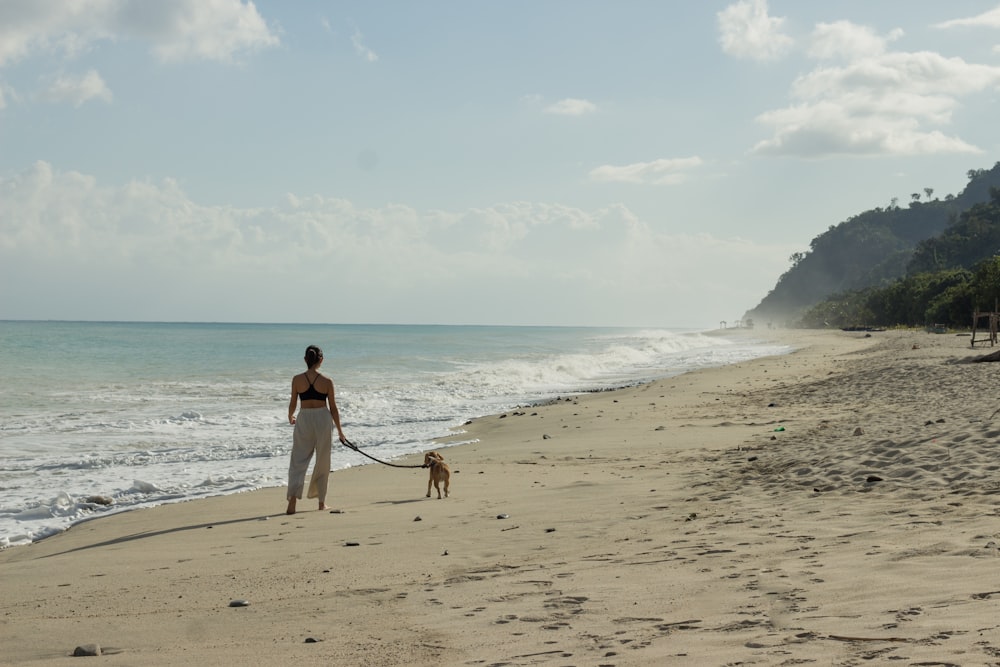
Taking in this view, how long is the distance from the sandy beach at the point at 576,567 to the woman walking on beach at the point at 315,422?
1.61 feet

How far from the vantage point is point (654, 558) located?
19.1 ft

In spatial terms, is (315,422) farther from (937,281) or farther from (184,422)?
(937,281)

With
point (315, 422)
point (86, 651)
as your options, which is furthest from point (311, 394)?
point (86, 651)

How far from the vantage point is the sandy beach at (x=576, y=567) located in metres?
4.12

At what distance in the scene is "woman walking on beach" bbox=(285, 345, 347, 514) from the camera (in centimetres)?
917

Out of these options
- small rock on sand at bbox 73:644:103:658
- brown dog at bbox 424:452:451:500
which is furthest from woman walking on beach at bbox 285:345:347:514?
small rock on sand at bbox 73:644:103:658

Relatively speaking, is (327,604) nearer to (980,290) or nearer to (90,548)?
(90,548)

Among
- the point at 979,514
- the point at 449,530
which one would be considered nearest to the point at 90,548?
the point at 449,530

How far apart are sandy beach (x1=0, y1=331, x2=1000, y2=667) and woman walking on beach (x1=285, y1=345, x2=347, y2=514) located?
1.61 ft

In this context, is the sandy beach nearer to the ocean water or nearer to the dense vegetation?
the ocean water

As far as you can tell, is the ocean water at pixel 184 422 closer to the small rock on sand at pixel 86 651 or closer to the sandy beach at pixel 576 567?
the sandy beach at pixel 576 567

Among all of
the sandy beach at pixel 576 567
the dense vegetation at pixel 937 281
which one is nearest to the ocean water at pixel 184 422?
the sandy beach at pixel 576 567

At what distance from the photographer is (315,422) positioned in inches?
368

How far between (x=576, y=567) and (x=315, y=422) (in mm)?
4515
